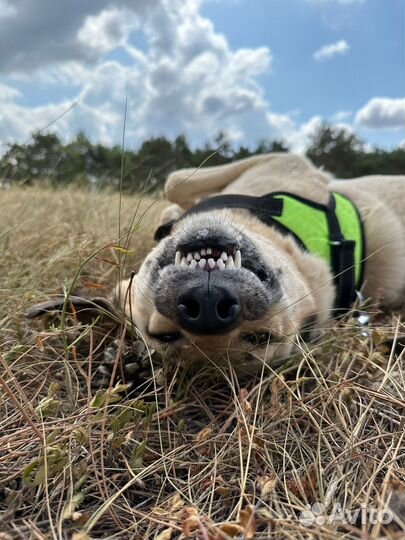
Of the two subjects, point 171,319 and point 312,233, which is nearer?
point 171,319

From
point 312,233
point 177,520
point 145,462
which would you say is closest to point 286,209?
point 312,233

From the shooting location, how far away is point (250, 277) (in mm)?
1847

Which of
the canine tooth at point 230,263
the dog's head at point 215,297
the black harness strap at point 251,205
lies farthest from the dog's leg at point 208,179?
the canine tooth at point 230,263

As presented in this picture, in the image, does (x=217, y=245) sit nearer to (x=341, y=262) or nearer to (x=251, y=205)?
(x=251, y=205)

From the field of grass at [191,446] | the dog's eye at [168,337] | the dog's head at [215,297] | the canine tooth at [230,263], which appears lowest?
the field of grass at [191,446]

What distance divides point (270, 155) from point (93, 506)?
2.83m

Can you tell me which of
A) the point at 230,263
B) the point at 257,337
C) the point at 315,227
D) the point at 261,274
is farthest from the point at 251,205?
the point at 257,337

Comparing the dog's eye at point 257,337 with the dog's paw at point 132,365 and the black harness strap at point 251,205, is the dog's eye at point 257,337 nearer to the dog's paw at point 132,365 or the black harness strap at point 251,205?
the dog's paw at point 132,365

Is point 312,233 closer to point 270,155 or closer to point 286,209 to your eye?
point 286,209

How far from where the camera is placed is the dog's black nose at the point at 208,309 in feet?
5.35

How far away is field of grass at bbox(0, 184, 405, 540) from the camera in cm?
118

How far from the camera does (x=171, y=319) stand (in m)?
1.82

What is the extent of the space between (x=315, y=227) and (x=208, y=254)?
3.35 feet

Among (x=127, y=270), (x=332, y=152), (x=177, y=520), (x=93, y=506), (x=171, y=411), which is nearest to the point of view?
(x=177, y=520)
